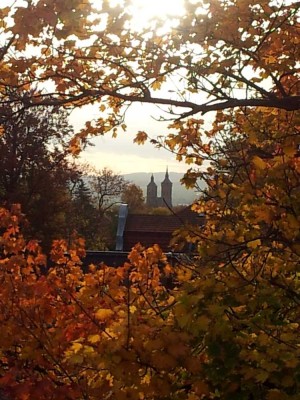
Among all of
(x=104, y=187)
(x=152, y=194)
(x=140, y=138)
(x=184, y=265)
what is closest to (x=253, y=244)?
(x=184, y=265)

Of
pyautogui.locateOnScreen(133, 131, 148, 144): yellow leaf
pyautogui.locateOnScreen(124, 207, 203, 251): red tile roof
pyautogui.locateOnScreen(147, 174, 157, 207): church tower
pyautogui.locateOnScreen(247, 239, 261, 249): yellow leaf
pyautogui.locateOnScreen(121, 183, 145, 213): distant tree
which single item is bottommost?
pyautogui.locateOnScreen(124, 207, 203, 251): red tile roof

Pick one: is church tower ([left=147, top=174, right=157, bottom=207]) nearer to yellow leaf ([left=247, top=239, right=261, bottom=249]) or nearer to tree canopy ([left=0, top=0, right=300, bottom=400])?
tree canopy ([left=0, top=0, right=300, bottom=400])

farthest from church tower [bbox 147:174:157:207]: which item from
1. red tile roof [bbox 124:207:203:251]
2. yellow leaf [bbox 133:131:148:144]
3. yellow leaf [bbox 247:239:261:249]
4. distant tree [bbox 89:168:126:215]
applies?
yellow leaf [bbox 247:239:261:249]

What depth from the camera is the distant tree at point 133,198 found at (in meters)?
57.6

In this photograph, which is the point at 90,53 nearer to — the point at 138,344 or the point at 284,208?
the point at 284,208

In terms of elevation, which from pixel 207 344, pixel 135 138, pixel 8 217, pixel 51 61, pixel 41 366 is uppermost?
pixel 51 61

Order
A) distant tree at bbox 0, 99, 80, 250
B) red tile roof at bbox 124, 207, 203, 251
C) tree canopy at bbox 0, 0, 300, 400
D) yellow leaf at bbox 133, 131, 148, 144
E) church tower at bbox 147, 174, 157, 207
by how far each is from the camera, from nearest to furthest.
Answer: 1. tree canopy at bbox 0, 0, 300, 400
2. yellow leaf at bbox 133, 131, 148, 144
3. distant tree at bbox 0, 99, 80, 250
4. red tile roof at bbox 124, 207, 203, 251
5. church tower at bbox 147, 174, 157, 207

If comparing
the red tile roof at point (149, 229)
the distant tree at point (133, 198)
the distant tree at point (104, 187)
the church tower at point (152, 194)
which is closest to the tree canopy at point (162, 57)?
the red tile roof at point (149, 229)

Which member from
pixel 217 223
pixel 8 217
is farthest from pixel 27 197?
pixel 217 223

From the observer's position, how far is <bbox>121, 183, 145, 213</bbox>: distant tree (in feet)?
189

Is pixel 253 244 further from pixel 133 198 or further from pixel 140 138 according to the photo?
pixel 133 198

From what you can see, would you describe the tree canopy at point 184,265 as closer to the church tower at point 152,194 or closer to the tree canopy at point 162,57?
the tree canopy at point 162,57

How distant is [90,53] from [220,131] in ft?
7.00

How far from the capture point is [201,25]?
4.14m
